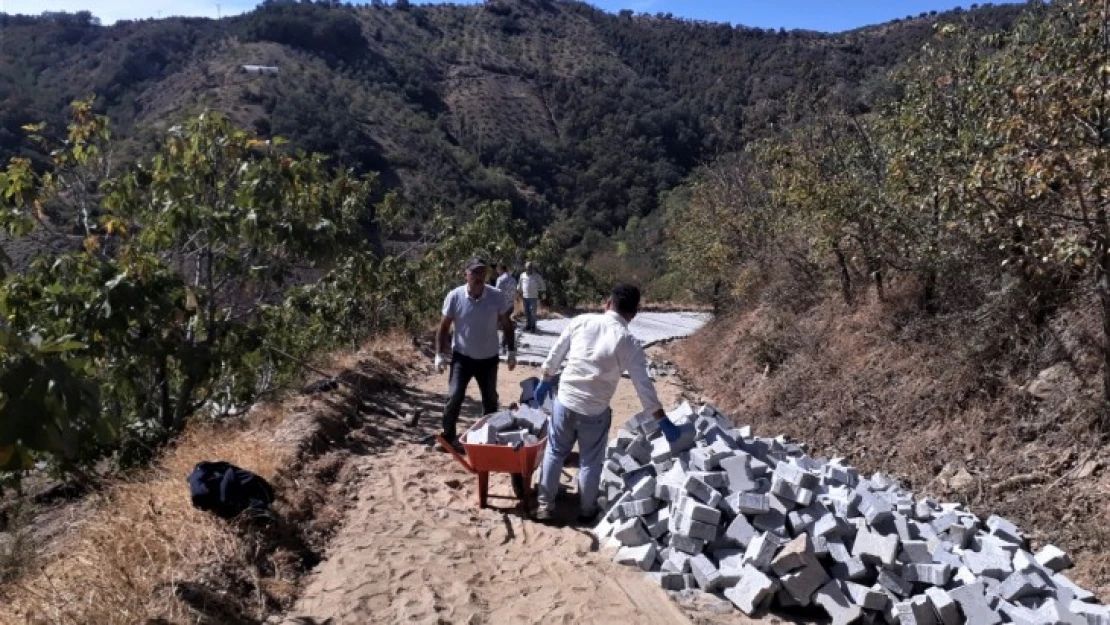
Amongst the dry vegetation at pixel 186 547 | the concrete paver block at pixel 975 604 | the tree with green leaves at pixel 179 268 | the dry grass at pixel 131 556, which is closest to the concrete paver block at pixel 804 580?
the concrete paver block at pixel 975 604

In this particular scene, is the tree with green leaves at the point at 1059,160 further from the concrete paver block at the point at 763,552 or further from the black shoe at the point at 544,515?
the black shoe at the point at 544,515

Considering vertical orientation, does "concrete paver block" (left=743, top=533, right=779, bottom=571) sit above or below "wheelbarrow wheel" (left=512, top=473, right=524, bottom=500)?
above

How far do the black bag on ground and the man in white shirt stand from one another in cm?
185

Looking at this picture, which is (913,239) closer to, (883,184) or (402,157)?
(883,184)

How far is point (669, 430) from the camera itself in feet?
19.2

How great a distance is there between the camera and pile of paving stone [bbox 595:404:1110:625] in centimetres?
469

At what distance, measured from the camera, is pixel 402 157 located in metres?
56.3

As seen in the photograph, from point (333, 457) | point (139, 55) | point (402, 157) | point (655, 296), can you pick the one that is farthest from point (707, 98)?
point (333, 457)

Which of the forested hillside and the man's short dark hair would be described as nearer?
the man's short dark hair

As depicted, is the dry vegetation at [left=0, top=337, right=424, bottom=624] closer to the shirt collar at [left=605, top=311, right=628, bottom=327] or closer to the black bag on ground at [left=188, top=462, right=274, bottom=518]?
the black bag on ground at [left=188, top=462, right=274, bottom=518]

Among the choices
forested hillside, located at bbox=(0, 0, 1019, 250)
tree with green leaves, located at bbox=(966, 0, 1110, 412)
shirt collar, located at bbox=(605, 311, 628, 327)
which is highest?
forested hillside, located at bbox=(0, 0, 1019, 250)

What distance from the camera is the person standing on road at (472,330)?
6930 millimetres

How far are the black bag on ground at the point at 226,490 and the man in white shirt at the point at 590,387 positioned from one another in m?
1.85

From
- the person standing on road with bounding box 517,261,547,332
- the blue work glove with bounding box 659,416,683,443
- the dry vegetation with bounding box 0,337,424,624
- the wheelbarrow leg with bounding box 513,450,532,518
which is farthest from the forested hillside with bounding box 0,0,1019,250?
the blue work glove with bounding box 659,416,683,443
